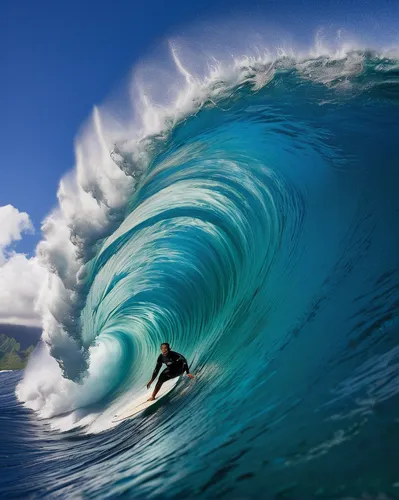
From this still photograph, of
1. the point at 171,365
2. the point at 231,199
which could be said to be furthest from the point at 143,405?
the point at 231,199

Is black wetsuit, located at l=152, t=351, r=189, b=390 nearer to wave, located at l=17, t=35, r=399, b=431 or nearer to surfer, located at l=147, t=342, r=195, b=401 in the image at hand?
surfer, located at l=147, t=342, r=195, b=401

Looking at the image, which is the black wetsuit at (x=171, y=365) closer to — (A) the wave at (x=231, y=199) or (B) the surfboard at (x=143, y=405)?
(B) the surfboard at (x=143, y=405)

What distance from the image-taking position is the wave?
7.18 meters

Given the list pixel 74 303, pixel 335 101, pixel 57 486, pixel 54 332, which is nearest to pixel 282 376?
pixel 57 486

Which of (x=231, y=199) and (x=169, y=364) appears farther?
(x=231, y=199)

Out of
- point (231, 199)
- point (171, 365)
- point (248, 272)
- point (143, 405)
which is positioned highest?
point (231, 199)

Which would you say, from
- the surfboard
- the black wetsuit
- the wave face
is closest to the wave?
the wave face

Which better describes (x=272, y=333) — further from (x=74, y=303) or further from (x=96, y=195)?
(x=74, y=303)

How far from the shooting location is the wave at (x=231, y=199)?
23.6 feet

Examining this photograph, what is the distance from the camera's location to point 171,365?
7945mm

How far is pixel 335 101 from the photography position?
748 centimetres

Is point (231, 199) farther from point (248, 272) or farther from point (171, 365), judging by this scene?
point (171, 365)

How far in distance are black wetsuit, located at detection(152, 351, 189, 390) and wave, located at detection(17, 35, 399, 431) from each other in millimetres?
434

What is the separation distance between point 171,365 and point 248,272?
300cm
